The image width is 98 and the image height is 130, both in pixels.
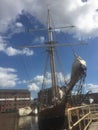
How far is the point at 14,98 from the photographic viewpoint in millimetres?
135000

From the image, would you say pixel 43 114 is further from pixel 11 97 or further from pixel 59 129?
pixel 11 97

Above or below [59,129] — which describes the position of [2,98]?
above

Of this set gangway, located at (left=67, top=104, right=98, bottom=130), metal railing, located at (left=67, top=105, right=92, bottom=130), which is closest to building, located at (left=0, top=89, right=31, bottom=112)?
gangway, located at (left=67, top=104, right=98, bottom=130)

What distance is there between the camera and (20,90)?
5591 inches

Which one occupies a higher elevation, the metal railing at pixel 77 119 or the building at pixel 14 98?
the building at pixel 14 98

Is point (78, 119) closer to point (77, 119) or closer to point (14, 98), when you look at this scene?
point (77, 119)

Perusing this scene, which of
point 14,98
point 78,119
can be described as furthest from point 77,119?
point 14,98

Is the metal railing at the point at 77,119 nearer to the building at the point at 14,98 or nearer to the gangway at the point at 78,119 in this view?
the gangway at the point at 78,119

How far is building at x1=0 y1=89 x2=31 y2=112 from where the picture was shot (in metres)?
129

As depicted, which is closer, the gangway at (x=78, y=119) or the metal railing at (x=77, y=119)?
the metal railing at (x=77, y=119)

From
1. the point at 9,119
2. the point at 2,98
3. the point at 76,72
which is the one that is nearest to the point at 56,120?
the point at 76,72

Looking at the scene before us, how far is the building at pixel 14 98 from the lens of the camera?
424 ft

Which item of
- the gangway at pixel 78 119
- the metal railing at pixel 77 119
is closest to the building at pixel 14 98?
the gangway at pixel 78 119

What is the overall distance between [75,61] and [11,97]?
113 metres
